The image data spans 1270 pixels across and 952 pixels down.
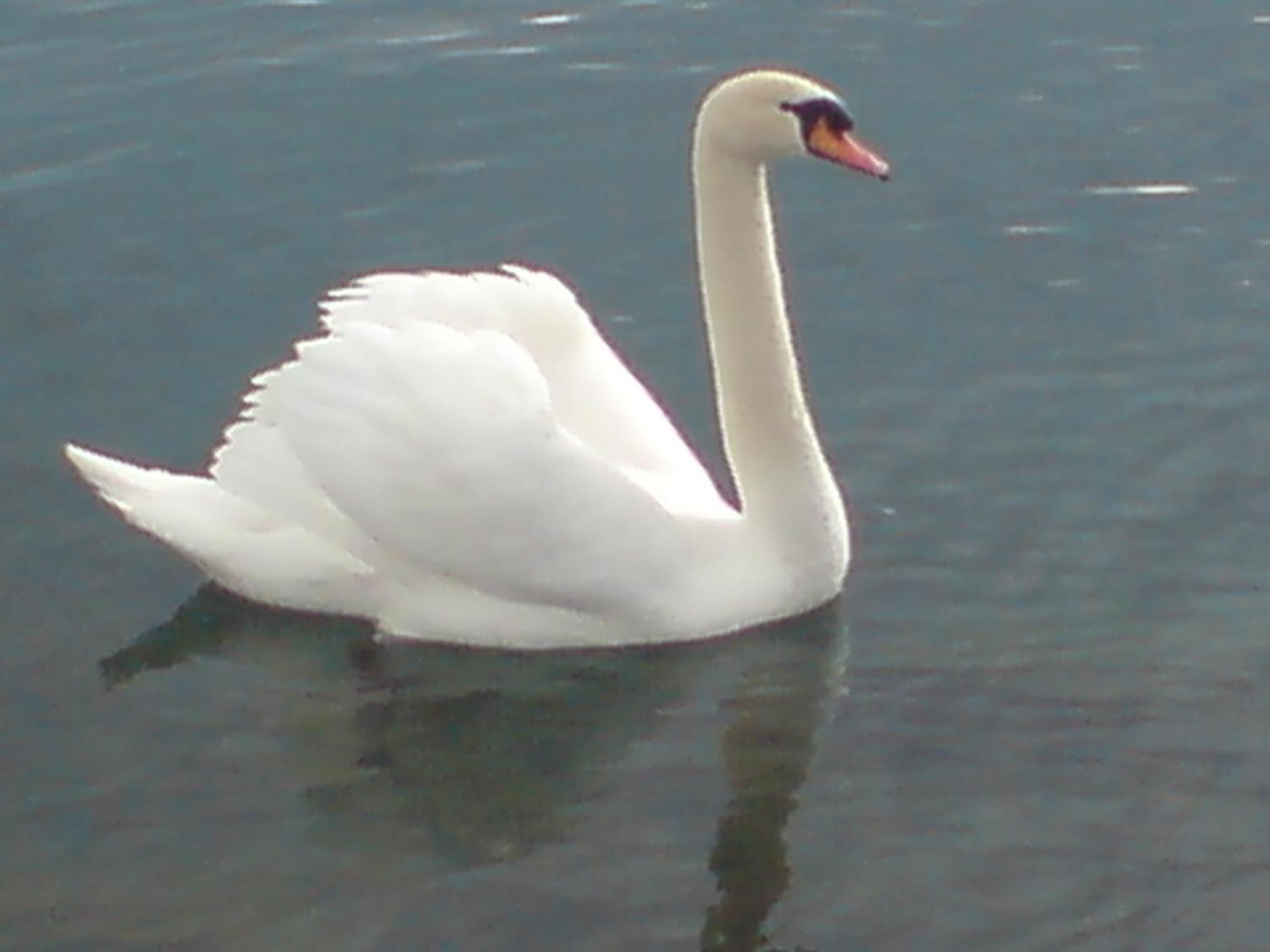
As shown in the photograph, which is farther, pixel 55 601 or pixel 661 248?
pixel 661 248

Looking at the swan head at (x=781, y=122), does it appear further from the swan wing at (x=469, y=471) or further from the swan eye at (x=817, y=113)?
the swan wing at (x=469, y=471)

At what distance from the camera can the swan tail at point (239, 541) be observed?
9711 millimetres

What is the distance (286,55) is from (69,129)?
1.37 meters

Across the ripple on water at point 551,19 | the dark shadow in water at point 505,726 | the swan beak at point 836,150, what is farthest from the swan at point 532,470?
the ripple on water at point 551,19

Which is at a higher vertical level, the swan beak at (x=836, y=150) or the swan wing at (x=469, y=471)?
the swan beak at (x=836, y=150)

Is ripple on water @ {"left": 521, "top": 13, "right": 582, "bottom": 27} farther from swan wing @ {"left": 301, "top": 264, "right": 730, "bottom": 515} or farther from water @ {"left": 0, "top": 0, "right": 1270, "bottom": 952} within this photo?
swan wing @ {"left": 301, "top": 264, "right": 730, "bottom": 515}

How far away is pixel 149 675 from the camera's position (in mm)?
9586

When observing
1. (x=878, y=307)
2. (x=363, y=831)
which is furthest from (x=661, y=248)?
(x=363, y=831)

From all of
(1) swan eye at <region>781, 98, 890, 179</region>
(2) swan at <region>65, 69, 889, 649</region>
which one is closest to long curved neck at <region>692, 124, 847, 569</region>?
(2) swan at <region>65, 69, 889, 649</region>

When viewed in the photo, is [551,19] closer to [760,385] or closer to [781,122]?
[760,385]

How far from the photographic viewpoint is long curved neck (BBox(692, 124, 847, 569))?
9383mm

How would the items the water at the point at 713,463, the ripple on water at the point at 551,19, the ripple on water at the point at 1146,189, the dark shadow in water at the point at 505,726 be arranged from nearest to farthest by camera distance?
the water at the point at 713,463 → the dark shadow in water at the point at 505,726 → the ripple on water at the point at 1146,189 → the ripple on water at the point at 551,19

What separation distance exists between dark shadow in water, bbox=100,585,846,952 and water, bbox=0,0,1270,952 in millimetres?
20

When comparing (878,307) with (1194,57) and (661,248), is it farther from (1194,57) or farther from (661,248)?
(1194,57)
